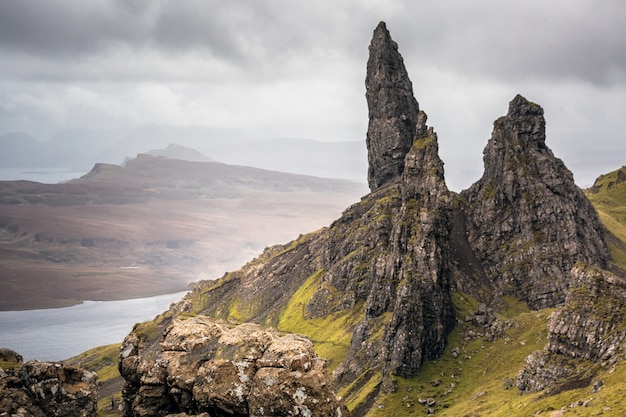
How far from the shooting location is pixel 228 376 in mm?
51125

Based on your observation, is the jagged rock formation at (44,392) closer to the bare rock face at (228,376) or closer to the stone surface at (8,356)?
the bare rock face at (228,376)

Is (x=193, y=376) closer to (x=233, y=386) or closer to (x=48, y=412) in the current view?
(x=233, y=386)

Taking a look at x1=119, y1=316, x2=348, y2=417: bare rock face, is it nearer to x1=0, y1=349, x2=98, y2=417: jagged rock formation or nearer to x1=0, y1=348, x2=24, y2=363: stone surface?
x1=0, y1=349, x2=98, y2=417: jagged rock formation

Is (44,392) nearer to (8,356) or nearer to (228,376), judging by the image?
(8,356)

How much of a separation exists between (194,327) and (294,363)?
13.4m

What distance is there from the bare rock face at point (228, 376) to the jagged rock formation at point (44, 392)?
4702 mm

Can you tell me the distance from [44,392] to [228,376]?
53.0ft

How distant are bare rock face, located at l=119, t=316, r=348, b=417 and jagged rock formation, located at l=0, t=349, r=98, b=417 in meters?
4.70

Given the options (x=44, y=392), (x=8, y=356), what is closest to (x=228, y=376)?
(x=44, y=392)

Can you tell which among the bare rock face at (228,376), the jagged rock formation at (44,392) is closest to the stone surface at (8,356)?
the jagged rock formation at (44,392)

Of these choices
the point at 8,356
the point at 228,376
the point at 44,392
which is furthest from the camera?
the point at 8,356

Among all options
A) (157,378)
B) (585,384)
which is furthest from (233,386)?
(585,384)

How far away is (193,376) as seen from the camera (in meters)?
52.8

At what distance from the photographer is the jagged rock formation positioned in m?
49.2
